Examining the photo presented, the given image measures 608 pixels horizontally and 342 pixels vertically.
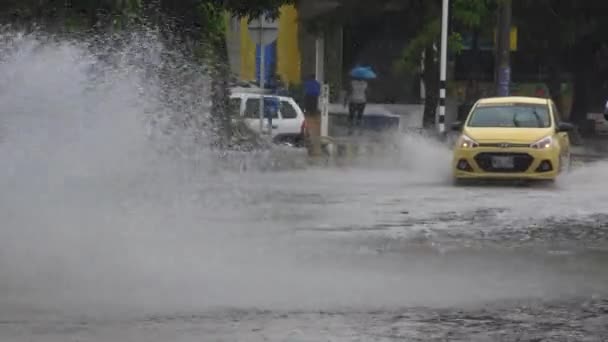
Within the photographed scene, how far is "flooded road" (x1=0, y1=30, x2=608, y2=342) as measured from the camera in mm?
8977

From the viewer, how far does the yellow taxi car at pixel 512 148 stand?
831 inches

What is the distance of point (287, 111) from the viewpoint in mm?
30453

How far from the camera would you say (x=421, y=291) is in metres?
10.3

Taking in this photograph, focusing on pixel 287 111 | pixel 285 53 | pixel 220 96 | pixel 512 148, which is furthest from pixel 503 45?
pixel 285 53

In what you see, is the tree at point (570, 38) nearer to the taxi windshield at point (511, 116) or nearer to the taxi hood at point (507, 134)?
the taxi windshield at point (511, 116)

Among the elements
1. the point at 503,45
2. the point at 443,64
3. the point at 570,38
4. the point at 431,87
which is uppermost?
the point at 570,38

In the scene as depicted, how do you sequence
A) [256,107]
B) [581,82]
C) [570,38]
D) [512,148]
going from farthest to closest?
[581,82] < [570,38] < [256,107] < [512,148]

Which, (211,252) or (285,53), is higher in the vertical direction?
(285,53)

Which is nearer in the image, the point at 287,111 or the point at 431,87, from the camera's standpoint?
the point at 287,111

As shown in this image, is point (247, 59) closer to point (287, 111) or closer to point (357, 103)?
point (357, 103)

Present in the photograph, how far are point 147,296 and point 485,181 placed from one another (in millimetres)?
12800

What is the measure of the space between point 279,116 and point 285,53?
23.4m

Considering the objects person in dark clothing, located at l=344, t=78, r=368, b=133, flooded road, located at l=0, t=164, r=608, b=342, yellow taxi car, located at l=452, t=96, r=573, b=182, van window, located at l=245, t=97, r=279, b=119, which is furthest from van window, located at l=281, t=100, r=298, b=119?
flooded road, located at l=0, t=164, r=608, b=342

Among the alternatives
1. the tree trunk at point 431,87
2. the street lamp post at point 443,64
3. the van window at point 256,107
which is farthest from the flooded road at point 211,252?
the tree trunk at point 431,87
